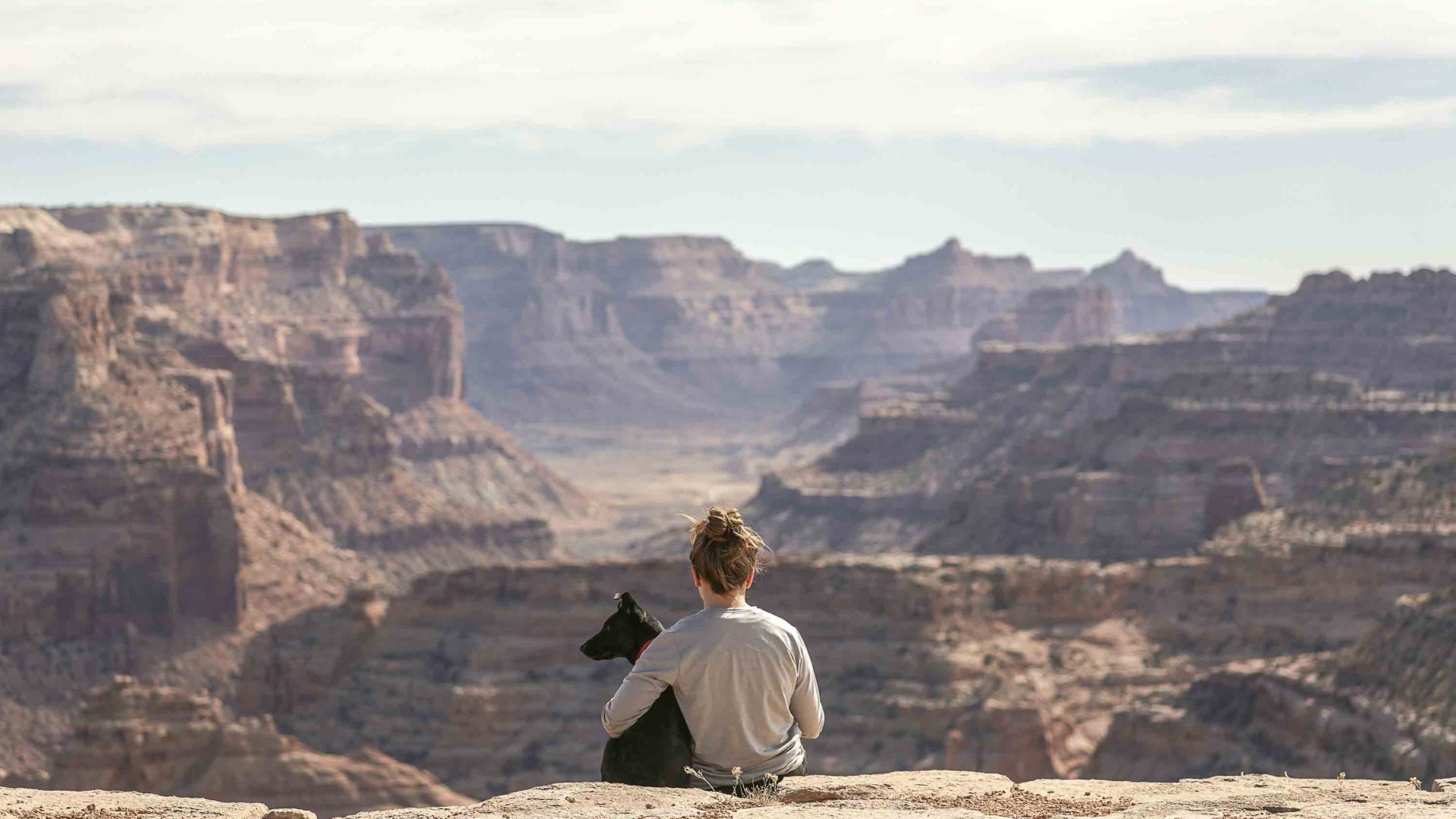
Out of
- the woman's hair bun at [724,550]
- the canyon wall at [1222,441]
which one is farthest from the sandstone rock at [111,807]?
the canyon wall at [1222,441]

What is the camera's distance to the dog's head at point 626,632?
2247 centimetres

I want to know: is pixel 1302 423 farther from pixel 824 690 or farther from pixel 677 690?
pixel 677 690

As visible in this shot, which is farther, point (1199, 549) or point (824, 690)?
point (1199, 549)

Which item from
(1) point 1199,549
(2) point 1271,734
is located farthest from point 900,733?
(1) point 1199,549

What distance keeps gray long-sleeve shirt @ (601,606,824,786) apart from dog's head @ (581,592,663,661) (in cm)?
54

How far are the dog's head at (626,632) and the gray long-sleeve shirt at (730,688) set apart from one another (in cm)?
54

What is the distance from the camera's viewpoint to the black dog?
73.1 feet

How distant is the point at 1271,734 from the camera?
251 feet

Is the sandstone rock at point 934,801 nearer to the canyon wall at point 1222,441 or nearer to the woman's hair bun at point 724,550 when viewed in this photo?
the woman's hair bun at point 724,550

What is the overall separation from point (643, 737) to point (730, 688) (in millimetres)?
960

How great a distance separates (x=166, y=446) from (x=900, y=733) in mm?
66520

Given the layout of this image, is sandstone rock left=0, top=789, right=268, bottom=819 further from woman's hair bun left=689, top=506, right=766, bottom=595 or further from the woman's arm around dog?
woman's hair bun left=689, top=506, right=766, bottom=595

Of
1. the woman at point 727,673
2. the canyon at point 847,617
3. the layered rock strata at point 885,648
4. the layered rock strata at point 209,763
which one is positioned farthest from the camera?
the layered rock strata at point 885,648

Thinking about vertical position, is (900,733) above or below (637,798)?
below
